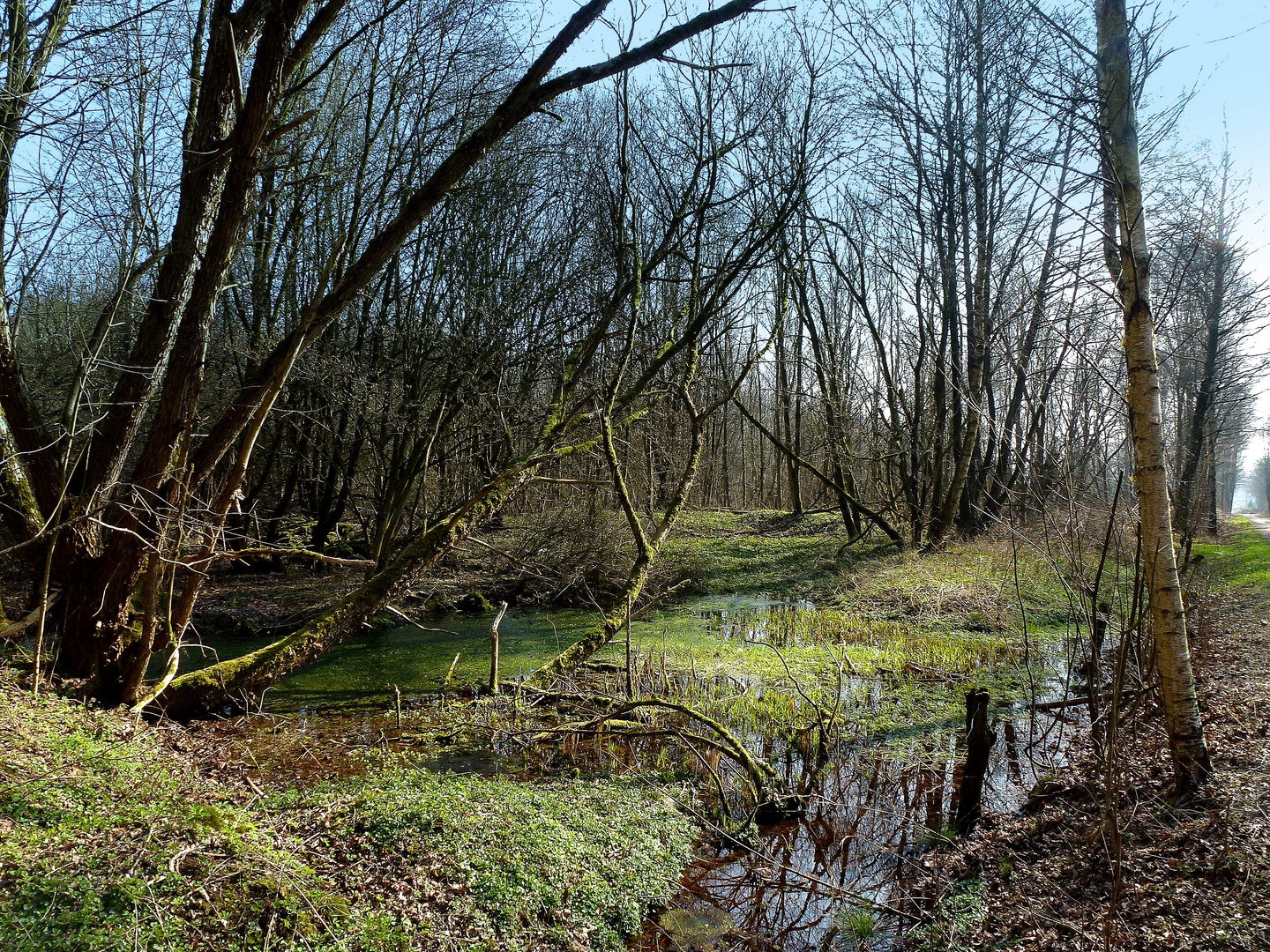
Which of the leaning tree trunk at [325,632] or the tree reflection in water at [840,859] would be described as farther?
the leaning tree trunk at [325,632]

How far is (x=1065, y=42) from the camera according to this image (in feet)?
14.7

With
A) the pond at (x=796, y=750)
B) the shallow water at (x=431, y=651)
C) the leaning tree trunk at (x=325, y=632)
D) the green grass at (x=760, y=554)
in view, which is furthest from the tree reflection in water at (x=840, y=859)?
the green grass at (x=760, y=554)

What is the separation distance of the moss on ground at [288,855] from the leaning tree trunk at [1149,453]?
3.10m

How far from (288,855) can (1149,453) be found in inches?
193

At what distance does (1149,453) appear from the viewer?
416 cm

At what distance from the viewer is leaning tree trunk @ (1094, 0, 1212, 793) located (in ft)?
13.7

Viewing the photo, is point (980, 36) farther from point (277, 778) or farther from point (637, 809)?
point (277, 778)

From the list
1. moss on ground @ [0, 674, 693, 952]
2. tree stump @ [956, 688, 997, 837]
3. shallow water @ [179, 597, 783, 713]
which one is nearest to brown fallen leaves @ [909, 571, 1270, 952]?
tree stump @ [956, 688, 997, 837]

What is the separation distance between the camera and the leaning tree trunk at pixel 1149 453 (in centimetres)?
416

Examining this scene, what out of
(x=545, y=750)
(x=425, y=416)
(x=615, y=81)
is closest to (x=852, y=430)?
(x=425, y=416)

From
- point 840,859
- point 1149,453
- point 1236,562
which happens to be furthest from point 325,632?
point 1236,562

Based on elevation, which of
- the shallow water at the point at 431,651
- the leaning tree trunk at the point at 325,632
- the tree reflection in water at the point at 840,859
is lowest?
the tree reflection in water at the point at 840,859

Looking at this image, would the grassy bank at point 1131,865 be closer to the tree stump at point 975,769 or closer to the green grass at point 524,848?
the tree stump at point 975,769

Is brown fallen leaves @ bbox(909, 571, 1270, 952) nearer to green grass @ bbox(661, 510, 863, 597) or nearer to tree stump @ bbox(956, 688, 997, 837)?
tree stump @ bbox(956, 688, 997, 837)
